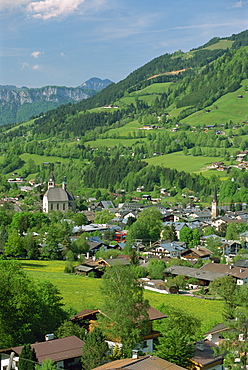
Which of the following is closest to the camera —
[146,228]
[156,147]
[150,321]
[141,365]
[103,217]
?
[141,365]

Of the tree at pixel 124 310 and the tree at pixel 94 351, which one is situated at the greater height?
the tree at pixel 124 310

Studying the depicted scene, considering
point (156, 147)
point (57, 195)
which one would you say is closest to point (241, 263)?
point (57, 195)

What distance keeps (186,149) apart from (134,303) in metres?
124

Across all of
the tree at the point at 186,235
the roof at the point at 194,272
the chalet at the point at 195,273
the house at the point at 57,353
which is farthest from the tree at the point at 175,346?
the tree at the point at 186,235

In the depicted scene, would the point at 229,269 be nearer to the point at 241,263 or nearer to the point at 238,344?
the point at 241,263

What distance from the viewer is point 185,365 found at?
21.8m

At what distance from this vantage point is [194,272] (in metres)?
49.7

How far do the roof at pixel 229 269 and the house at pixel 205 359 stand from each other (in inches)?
942

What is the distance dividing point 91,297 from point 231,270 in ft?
59.4

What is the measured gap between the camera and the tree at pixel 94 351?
20.7 m

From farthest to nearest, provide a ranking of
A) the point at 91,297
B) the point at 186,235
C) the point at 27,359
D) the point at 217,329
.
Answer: the point at 186,235 < the point at 91,297 < the point at 217,329 < the point at 27,359

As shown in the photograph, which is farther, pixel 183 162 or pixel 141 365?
pixel 183 162

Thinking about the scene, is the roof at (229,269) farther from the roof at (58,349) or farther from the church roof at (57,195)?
the church roof at (57,195)

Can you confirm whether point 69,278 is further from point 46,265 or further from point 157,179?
point 157,179
